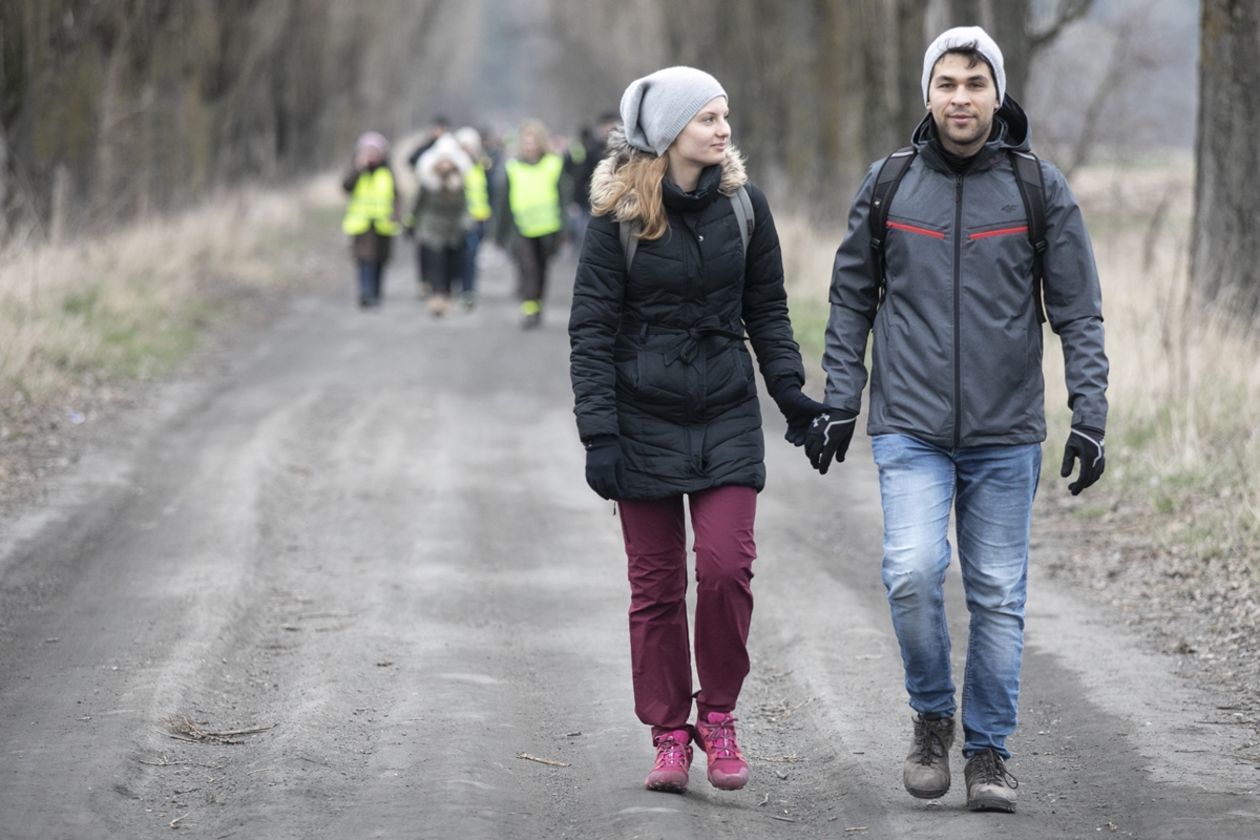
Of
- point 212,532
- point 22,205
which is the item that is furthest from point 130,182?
point 212,532

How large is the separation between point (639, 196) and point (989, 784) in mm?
1834

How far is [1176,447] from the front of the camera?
31.0ft

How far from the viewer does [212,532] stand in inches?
349

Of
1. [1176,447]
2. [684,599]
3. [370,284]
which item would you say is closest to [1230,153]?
[1176,447]

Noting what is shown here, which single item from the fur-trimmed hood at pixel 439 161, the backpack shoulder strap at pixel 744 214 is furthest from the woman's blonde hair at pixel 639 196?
the fur-trimmed hood at pixel 439 161

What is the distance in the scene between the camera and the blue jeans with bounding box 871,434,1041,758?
4.79 metres

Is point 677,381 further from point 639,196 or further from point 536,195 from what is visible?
point 536,195

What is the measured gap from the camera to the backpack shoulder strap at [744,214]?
16.4 ft

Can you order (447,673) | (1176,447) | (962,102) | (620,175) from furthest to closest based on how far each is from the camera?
(1176,447) → (447,673) → (620,175) → (962,102)

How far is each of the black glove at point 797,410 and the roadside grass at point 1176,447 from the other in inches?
116

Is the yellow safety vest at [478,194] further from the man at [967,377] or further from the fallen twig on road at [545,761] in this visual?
the man at [967,377]

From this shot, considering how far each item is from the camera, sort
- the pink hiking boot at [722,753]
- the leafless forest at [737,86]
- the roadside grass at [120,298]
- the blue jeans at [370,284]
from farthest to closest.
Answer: the blue jeans at [370,284]
the leafless forest at [737,86]
the roadside grass at [120,298]
the pink hiking boot at [722,753]

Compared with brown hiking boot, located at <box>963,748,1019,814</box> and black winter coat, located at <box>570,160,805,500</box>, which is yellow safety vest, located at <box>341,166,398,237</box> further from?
brown hiking boot, located at <box>963,748,1019,814</box>

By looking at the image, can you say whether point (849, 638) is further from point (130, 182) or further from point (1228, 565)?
point (130, 182)
